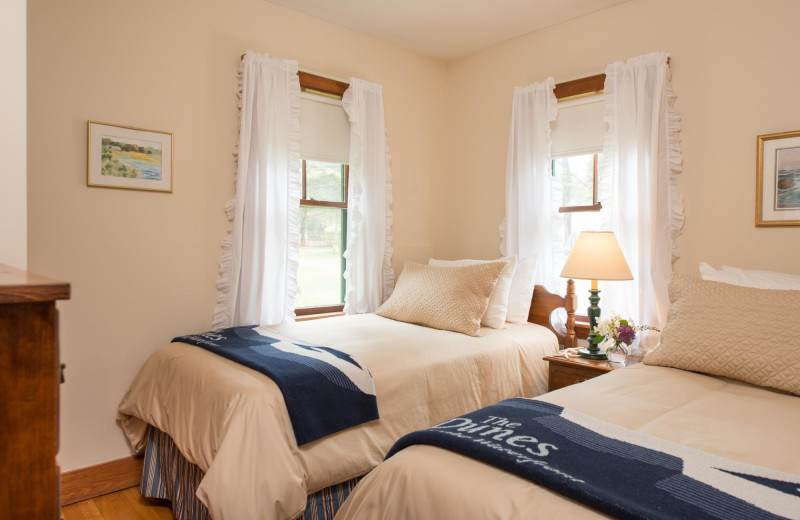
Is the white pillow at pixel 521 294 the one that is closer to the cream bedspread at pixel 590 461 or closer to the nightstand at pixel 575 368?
the nightstand at pixel 575 368

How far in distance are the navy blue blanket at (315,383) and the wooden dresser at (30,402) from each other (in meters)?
1.32

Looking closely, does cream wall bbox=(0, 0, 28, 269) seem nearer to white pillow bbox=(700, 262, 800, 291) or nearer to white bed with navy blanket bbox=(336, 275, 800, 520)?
white bed with navy blanket bbox=(336, 275, 800, 520)

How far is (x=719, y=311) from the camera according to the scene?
6.58 feet

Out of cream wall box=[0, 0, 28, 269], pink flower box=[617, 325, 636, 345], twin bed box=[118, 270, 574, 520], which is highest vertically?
cream wall box=[0, 0, 28, 269]

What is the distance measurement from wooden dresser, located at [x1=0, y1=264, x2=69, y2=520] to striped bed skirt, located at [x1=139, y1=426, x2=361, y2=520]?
4.78 feet

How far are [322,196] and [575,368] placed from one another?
75.5 inches

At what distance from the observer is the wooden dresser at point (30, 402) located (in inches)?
23.6

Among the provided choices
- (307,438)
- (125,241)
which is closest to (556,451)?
(307,438)

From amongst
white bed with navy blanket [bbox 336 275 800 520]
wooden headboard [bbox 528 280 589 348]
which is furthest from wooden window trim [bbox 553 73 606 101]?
white bed with navy blanket [bbox 336 275 800 520]

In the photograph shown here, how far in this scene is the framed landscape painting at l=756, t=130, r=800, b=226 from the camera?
8.11 ft

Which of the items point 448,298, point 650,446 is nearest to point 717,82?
point 448,298

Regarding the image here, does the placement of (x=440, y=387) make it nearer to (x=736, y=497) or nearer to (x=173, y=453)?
(x=173, y=453)

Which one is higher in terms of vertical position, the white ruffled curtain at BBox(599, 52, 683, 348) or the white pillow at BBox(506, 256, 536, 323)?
the white ruffled curtain at BBox(599, 52, 683, 348)

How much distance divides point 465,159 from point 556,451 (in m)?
3.06
